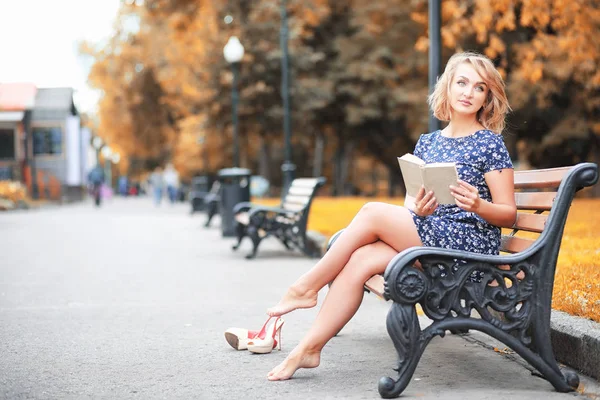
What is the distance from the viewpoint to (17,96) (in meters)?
46.5

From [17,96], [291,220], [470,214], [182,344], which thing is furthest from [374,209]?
[17,96]

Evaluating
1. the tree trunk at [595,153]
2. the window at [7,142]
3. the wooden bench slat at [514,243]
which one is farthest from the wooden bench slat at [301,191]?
the window at [7,142]

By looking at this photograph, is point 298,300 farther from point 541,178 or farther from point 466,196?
point 541,178

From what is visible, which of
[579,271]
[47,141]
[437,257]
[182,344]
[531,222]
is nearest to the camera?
[437,257]

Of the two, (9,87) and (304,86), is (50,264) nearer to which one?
(304,86)

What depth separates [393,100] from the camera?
35.1 meters

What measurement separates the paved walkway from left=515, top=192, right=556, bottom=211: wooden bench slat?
906mm

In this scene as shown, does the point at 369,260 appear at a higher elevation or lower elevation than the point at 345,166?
lower

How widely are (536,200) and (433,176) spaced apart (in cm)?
A: 77

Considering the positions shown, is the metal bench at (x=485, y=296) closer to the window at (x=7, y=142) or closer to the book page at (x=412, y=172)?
the book page at (x=412, y=172)

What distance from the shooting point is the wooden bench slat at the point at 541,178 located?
4629 millimetres

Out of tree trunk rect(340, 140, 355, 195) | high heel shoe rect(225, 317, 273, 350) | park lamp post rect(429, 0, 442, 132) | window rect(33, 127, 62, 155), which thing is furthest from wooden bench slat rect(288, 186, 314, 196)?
window rect(33, 127, 62, 155)

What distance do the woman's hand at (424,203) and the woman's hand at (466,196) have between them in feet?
0.47

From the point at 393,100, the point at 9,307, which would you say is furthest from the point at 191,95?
the point at 9,307
